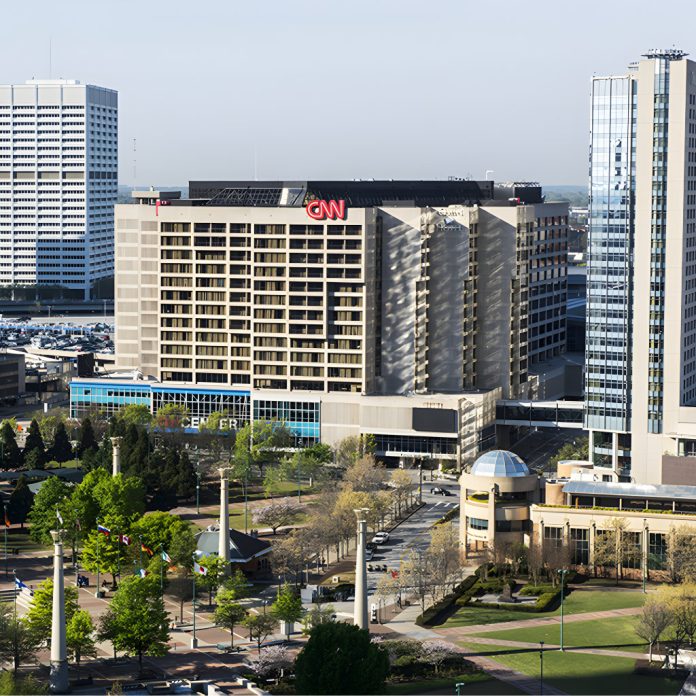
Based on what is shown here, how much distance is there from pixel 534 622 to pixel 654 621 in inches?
557

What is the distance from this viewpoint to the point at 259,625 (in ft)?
461

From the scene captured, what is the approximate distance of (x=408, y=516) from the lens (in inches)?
7717

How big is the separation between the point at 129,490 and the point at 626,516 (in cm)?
4994

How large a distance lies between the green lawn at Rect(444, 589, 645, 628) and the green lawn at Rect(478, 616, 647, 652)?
3.90 m

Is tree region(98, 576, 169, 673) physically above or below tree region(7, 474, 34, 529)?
below

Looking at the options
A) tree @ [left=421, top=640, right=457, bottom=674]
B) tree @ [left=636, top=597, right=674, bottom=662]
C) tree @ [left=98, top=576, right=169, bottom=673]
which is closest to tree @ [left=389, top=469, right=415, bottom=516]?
tree @ [left=421, top=640, right=457, bottom=674]

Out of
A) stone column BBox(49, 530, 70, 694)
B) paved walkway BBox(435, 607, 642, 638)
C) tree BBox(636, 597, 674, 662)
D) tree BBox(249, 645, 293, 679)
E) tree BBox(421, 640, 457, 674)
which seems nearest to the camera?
stone column BBox(49, 530, 70, 694)

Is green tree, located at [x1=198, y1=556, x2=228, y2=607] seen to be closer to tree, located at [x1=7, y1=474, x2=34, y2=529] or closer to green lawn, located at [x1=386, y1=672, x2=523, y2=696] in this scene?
green lawn, located at [x1=386, y1=672, x2=523, y2=696]

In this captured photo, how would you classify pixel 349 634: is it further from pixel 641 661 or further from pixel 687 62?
pixel 687 62

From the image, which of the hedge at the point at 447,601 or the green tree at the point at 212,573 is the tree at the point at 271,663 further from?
Result: the green tree at the point at 212,573

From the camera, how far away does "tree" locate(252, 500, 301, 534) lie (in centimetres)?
18288

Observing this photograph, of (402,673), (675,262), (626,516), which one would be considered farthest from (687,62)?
(402,673)

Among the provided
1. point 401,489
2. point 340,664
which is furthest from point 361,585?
point 401,489

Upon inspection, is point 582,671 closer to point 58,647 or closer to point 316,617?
point 316,617
